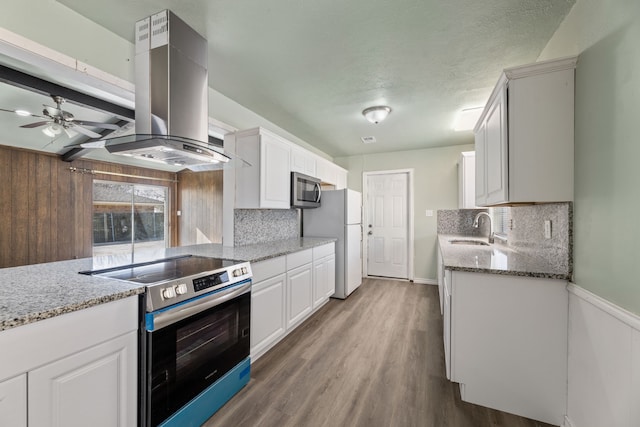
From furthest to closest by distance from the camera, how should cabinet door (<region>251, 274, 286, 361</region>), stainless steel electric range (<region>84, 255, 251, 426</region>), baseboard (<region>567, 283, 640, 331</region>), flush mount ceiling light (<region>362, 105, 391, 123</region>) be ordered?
1. flush mount ceiling light (<region>362, 105, 391, 123</region>)
2. cabinet door (<region>251, 274, 286, 361</region>)
3. stainless steel electric range (<region>84, 255, 251, 426</region>)
4. baseboard (<region>567, 283, 640, 331</region>)

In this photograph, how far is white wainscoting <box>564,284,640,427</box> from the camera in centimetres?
97

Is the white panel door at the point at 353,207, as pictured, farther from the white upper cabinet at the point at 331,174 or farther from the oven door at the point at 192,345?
the oven door at the point at 192,345

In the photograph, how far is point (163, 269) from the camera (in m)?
1.67

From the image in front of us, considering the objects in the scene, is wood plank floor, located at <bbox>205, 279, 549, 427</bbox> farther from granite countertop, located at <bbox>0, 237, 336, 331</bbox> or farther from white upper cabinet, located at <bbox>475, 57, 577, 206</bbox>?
white upper cabinet, located at <bbox>475, 57, 577, 206</bbox>

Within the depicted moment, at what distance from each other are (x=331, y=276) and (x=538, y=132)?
2712 millimetres

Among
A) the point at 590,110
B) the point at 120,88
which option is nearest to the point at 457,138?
the point at 590,110

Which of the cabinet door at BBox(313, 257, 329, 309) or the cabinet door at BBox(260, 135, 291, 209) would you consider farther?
the cabinet door at BBox(313, 257, 329, 309)

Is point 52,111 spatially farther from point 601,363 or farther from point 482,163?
point 601,363

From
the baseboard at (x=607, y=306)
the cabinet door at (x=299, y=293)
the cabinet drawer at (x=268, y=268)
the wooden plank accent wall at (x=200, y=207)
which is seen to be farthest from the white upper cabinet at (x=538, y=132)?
the wooden plank accent wall at (x=200, y=207)

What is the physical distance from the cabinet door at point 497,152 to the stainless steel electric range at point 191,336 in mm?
1816

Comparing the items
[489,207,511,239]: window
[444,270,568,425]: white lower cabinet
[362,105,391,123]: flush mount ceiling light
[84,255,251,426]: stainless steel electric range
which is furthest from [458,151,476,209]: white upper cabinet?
[84,255,251,426]: stainless steel electric range

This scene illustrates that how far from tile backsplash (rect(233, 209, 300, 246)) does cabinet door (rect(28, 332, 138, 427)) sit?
61.6 inches

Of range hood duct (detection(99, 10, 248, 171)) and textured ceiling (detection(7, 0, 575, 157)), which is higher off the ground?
textured ceiling (detection(7, 0, 575, 157))

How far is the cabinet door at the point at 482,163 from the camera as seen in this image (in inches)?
82.3
